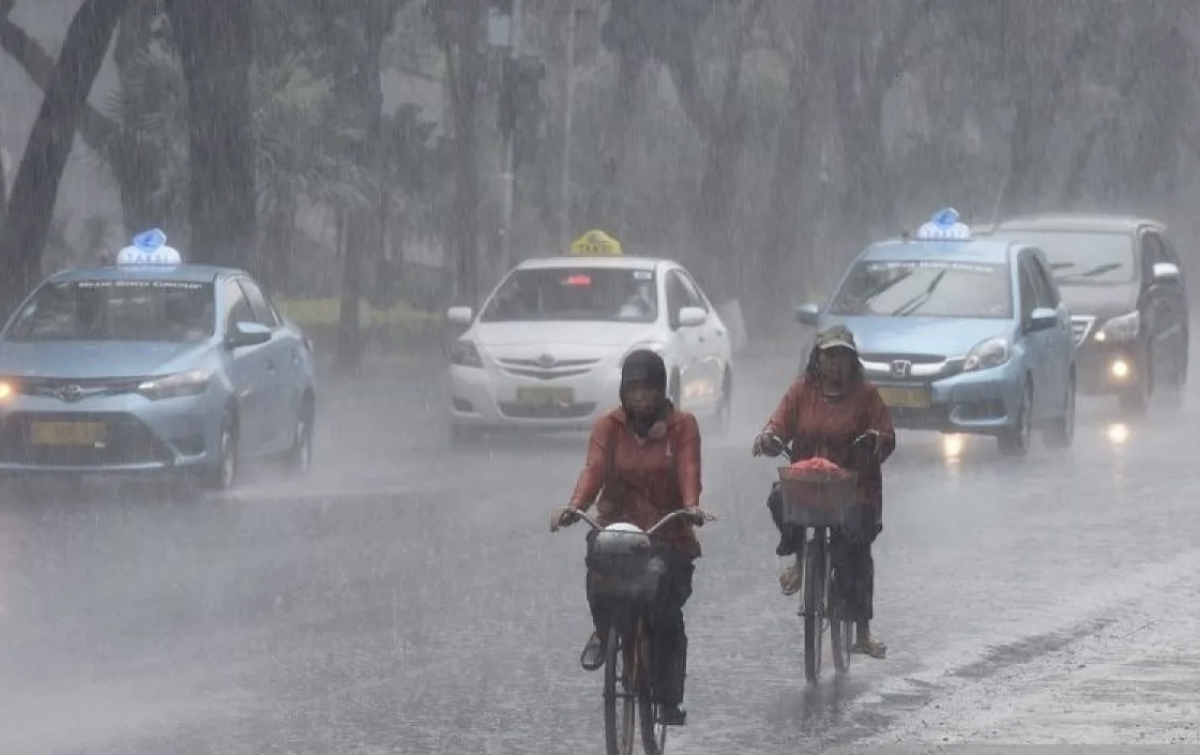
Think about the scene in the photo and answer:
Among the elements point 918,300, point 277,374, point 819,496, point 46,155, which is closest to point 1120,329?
point 918,300

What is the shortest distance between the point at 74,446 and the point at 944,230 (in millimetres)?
8812

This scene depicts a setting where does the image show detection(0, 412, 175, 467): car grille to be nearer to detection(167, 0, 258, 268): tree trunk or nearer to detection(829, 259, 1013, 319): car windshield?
detection(829, 259, 1013, 319): car windshield

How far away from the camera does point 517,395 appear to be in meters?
23.1

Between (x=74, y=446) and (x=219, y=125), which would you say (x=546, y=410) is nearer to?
(x=74, y=446)

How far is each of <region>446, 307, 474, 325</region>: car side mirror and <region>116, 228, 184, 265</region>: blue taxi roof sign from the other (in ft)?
9.13

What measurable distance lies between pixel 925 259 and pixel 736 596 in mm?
9873

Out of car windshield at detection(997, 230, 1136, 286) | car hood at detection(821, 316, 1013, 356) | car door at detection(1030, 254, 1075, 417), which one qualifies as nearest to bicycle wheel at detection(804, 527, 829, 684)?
car hood at detection(821, 316, 1013, 356)

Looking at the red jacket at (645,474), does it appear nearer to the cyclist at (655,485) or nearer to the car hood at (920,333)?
the cyclist at (655,485)

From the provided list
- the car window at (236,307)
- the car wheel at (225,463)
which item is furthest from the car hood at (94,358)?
the car window at (236,307)

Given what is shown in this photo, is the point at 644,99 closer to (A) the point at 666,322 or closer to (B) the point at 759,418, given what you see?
(B) the point at 759,418

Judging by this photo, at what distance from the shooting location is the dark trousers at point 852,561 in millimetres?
11578

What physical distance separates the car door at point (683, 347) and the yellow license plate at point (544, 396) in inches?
37.5

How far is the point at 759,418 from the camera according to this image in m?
27.7

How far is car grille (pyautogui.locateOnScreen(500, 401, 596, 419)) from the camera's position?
23.0 meters
